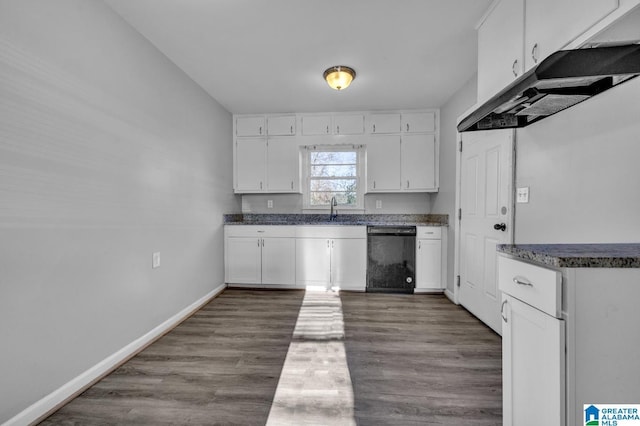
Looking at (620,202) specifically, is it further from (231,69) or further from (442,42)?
(231,69)

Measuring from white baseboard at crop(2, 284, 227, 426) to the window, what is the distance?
2.41 metres

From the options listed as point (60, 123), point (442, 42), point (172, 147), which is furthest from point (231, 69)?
point (442, 42)

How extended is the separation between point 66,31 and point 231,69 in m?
1.33

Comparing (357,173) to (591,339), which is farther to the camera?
(357,173)

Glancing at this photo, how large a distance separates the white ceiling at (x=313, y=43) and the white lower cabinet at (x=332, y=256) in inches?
67.7

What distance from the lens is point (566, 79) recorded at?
3.25 feet

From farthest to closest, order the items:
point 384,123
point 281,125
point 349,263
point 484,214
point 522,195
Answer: point 281,125
point 384,123
point 349,263
point 484,214
point 522,195

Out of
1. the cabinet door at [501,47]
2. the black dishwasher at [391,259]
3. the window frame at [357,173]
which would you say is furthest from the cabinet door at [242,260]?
the cabinet door at [501,47]

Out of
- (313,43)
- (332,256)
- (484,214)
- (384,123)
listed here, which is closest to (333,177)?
(384,123)

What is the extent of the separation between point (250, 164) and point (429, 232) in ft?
8.69

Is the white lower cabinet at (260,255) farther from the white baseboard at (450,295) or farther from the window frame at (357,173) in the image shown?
the white baseboard at (450,295)

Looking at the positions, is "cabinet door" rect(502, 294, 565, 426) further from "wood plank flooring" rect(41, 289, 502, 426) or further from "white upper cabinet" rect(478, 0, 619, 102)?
"white upper cabinet" rect(478, 0, 619, 102)

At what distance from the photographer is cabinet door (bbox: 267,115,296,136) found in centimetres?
387

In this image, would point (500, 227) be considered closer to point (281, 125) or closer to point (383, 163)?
point (383, 163)
